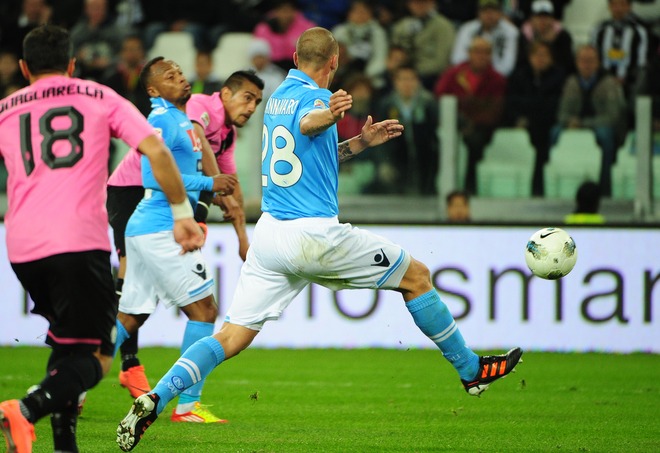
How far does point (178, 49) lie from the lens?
16.1 m

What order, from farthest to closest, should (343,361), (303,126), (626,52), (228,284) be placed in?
(626,52) → (228,284) → (343,361) → (303,126)

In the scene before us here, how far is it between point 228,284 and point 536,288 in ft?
10.4

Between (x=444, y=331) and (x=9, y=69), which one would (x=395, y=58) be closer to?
(x=9, y=69)

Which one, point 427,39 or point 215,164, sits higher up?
point 427,39

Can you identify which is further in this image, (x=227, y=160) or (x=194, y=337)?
(x=227, y=160)

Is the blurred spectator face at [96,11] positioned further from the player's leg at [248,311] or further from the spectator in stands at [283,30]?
the player's leg at [248,311]

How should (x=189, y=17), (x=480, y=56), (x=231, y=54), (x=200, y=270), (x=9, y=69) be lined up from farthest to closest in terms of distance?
(x=189, y=17)
(x=231, y=54)
(x=9, y=69)
(x=480, y=56)
(x=200, y=270)

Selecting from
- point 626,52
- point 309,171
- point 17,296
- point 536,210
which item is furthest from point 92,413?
point 626,52

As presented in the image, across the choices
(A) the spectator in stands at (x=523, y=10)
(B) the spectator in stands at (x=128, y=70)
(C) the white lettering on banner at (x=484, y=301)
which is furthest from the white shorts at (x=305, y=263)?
(A) the spectator in stands at (x=523, y=10)

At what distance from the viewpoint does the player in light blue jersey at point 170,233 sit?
771 centimetres

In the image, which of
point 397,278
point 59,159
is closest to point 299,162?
point 397,278

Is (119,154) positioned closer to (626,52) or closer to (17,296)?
(17,296)

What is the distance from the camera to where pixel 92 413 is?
8.09m

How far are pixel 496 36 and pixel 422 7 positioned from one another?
1115 mm
